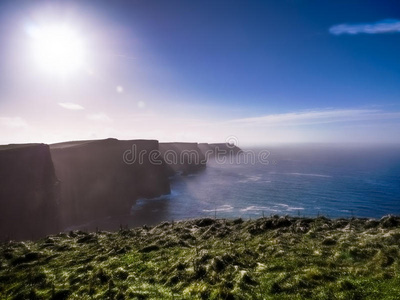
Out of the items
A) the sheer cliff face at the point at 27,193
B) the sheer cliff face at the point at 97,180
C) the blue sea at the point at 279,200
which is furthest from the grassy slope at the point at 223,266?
the sheer cliff face at the point at 97,180

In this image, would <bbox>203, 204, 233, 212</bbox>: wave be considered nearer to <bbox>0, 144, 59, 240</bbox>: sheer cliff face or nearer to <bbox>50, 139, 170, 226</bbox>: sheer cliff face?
<bbox>50, 139, 170, 226</bbox>: sheer cliff face

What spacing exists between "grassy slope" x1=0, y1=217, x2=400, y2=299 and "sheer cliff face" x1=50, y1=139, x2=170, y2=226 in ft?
226

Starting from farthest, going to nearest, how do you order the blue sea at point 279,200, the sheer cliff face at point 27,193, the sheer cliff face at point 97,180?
the sheer cliff face at point 97,180
the blue sea at point 279,200
the sheer cliff face at point 27,193

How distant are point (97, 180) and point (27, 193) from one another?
3437 cm

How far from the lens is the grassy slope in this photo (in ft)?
55.6

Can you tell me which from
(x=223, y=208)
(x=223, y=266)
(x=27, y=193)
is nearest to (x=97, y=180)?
(x=27, y=193)

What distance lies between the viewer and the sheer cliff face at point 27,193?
69.4m

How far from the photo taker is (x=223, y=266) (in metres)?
21.4

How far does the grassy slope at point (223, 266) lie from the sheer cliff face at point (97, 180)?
6894 cm

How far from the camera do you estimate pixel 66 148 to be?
342 feet

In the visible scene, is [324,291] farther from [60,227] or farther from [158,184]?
[158,184]

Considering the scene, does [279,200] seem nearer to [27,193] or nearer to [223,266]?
[223,266]

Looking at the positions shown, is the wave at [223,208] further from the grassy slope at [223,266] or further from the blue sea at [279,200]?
the grassy slope at [223,266]

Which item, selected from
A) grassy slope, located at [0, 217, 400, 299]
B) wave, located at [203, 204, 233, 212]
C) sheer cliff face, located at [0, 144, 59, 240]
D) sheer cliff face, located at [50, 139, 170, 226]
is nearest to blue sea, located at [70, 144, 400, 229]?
wave, located at [203, 204, 233, 212]
